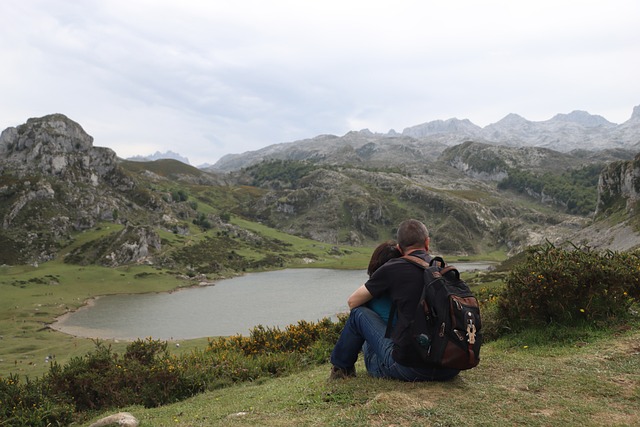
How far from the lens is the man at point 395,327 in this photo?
7.13 m

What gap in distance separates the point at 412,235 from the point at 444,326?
1872 millimetres

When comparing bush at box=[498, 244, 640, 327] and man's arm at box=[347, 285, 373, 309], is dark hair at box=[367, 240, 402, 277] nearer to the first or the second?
Result: man's arm at box=[347, 285, 373, 309]

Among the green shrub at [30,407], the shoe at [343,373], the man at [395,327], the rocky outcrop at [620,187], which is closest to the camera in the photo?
the man at [395,327]

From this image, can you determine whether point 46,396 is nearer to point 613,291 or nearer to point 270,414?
point 270,414

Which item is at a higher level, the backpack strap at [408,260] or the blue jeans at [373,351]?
the backpack strap at [408,260]

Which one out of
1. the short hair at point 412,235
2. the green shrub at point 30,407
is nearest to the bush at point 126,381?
the green shrub at point 30,407

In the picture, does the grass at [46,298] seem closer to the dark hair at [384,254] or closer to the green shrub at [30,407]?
the green shrub at [30,407]

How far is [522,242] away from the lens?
162 m

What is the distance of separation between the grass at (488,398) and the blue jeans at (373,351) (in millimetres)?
187

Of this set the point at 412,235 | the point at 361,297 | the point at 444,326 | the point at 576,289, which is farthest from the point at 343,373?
the point at 576,289

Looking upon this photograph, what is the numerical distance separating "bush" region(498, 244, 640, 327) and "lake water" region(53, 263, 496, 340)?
44.7 metres

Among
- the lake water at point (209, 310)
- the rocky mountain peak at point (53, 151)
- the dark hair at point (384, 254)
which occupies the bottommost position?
the lake water at point (209, 310)

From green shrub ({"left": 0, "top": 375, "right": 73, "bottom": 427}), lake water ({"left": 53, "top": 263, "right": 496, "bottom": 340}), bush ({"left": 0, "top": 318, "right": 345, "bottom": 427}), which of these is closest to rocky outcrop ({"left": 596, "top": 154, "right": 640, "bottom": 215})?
lake water ({"left": 53, "top": 263, "right": 496, "bottom": 340})

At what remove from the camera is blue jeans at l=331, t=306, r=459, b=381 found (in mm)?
7477
